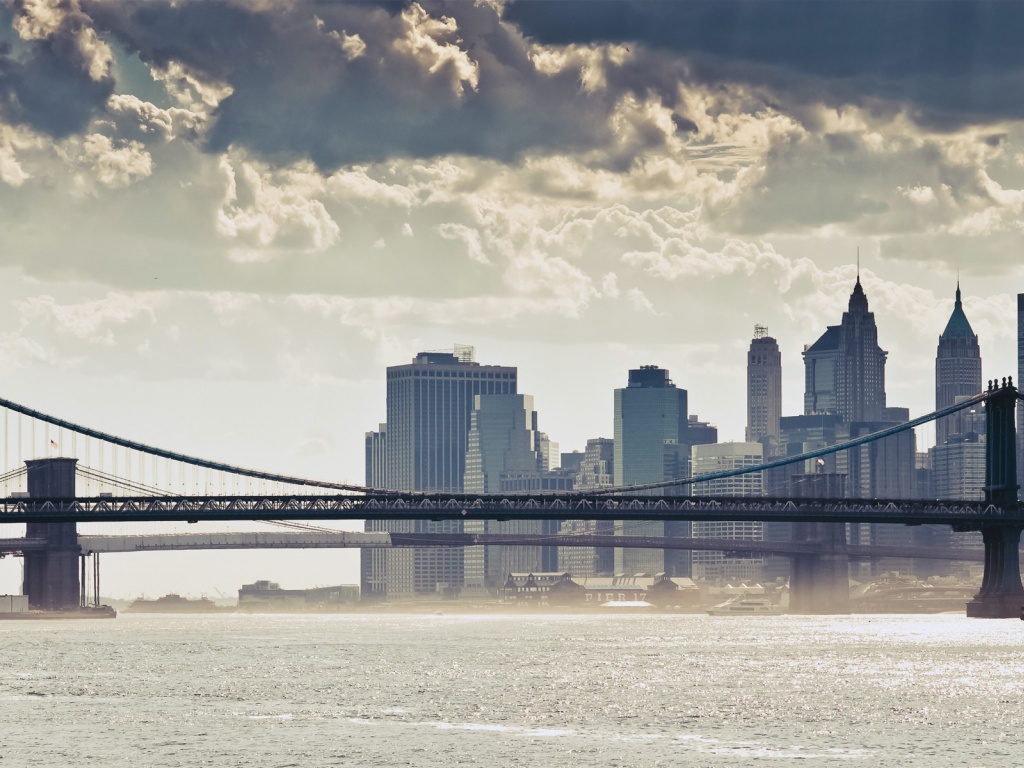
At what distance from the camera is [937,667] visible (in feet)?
315

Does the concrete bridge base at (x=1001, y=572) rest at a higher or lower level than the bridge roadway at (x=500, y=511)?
lower

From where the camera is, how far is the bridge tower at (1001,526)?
15362 centimetres

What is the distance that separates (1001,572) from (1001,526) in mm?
3342

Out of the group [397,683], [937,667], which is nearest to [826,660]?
[937,667]

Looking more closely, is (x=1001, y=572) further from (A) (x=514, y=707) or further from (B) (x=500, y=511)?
(A) (x=514, y=707)

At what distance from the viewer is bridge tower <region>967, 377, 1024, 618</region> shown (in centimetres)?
15362

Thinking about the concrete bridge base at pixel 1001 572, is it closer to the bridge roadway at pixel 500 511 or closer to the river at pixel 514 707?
the bridge roadway at pixel 500 511

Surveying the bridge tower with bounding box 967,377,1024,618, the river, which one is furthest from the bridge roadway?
the river

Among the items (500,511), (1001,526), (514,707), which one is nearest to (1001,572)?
(1001,526)

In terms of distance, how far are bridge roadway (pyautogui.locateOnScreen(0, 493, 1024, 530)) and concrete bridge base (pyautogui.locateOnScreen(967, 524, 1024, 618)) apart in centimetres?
130

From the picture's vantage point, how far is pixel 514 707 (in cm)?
7250

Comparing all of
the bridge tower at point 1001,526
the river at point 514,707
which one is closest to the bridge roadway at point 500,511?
the bridge tower at point 1001,526

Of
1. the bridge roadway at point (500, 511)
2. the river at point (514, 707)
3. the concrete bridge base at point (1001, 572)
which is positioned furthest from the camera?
the concrete bridge base at point (1001, 572)

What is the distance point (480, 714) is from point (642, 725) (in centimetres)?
598
